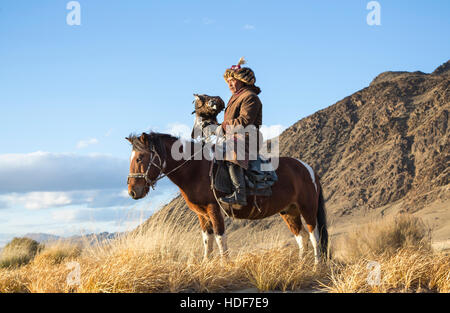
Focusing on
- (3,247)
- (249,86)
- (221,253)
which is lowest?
(3,247)

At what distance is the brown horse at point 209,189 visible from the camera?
627 cm

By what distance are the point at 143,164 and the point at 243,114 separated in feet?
5.44

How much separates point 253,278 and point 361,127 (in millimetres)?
31504

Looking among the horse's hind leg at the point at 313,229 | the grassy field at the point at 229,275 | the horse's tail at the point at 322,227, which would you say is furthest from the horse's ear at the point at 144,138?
the horse's tail at the point at 322,227

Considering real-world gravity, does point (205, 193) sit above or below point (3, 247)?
above

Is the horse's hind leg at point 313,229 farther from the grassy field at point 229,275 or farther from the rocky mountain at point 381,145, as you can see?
the rocky mountain at point 381,145

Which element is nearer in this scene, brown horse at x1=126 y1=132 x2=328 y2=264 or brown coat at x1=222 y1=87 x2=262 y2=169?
brown horse at x1=126 y1=132 x2=328 y2=264

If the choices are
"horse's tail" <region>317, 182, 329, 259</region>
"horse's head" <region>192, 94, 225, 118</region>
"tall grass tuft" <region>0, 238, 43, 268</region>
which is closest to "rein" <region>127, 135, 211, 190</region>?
"horse's head" <region>192, 94, 225, 118</region>

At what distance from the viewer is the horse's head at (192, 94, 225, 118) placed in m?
7.09

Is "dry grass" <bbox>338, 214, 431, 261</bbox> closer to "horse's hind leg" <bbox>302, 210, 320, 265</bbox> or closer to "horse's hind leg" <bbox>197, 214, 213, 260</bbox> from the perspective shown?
"horse's hind leg" <bbox>302, 210, 320, 265</bbox>

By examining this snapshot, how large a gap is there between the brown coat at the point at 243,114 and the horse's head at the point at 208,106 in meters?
0.14

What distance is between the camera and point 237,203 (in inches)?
263
